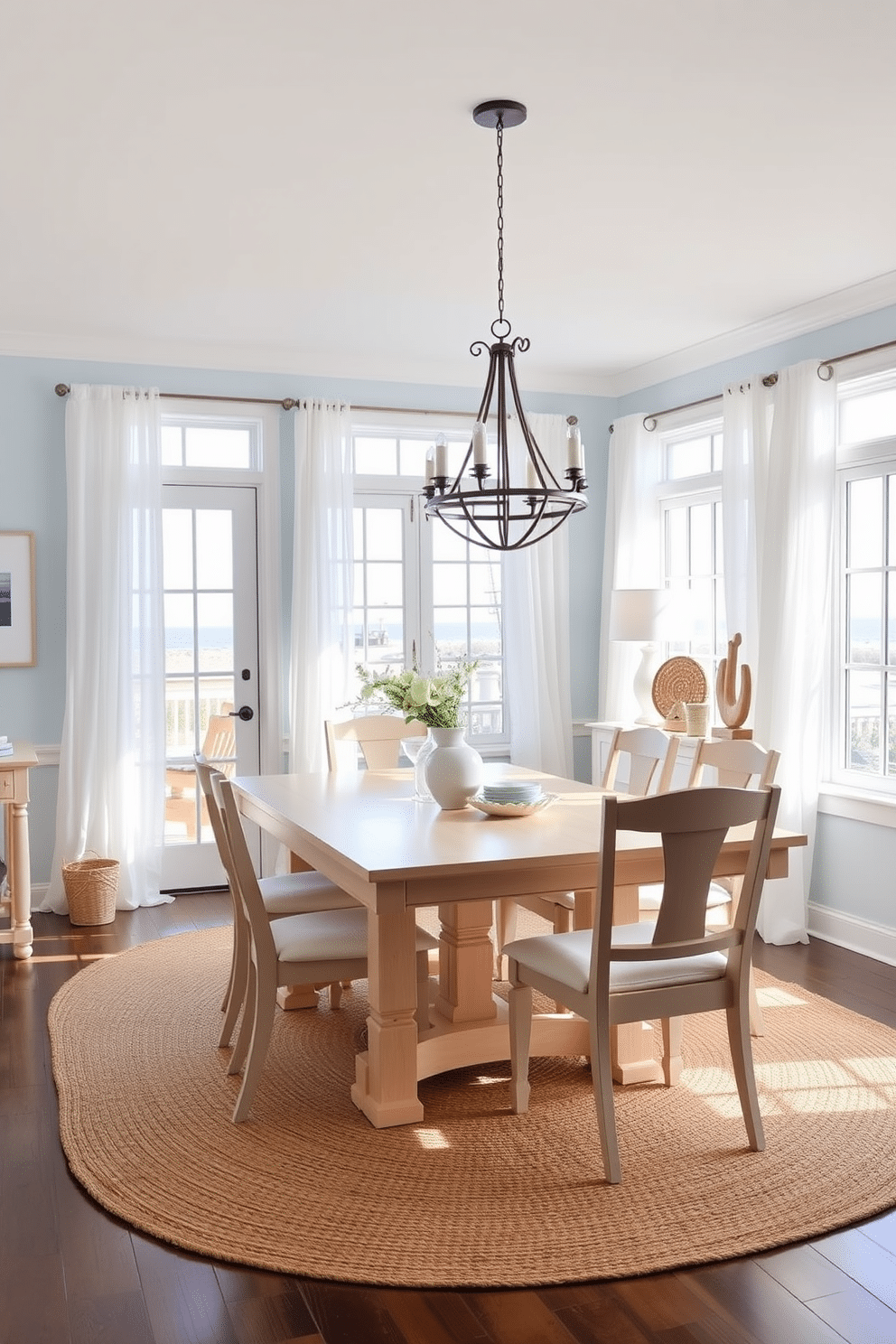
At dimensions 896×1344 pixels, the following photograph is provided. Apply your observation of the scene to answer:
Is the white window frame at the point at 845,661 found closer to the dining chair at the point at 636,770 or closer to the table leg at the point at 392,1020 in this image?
the dining chair at the point at 636,770

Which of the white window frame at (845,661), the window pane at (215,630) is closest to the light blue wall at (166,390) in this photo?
the white window frame at (845,661)

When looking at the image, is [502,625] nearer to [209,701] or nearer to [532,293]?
[209,701]

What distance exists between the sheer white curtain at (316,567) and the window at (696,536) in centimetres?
171

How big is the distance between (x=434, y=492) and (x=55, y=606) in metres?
2.89

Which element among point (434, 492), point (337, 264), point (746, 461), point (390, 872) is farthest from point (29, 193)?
point (746, 461)

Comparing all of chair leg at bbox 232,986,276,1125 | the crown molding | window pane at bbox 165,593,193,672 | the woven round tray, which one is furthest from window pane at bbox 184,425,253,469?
chair leg at bbox 232,986,276,1125

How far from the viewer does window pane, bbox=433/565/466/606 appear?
6395mm

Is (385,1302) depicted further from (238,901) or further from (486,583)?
→ (486,583)

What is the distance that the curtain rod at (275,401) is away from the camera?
5742 mm

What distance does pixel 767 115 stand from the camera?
3.19 m

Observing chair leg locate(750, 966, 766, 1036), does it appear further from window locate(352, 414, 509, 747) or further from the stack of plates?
window locate(352, 414, 509, 747)

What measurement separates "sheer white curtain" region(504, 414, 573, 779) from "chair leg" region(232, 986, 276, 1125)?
3366mm

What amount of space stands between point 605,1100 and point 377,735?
8.33ft

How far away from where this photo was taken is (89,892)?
17.5 feet
